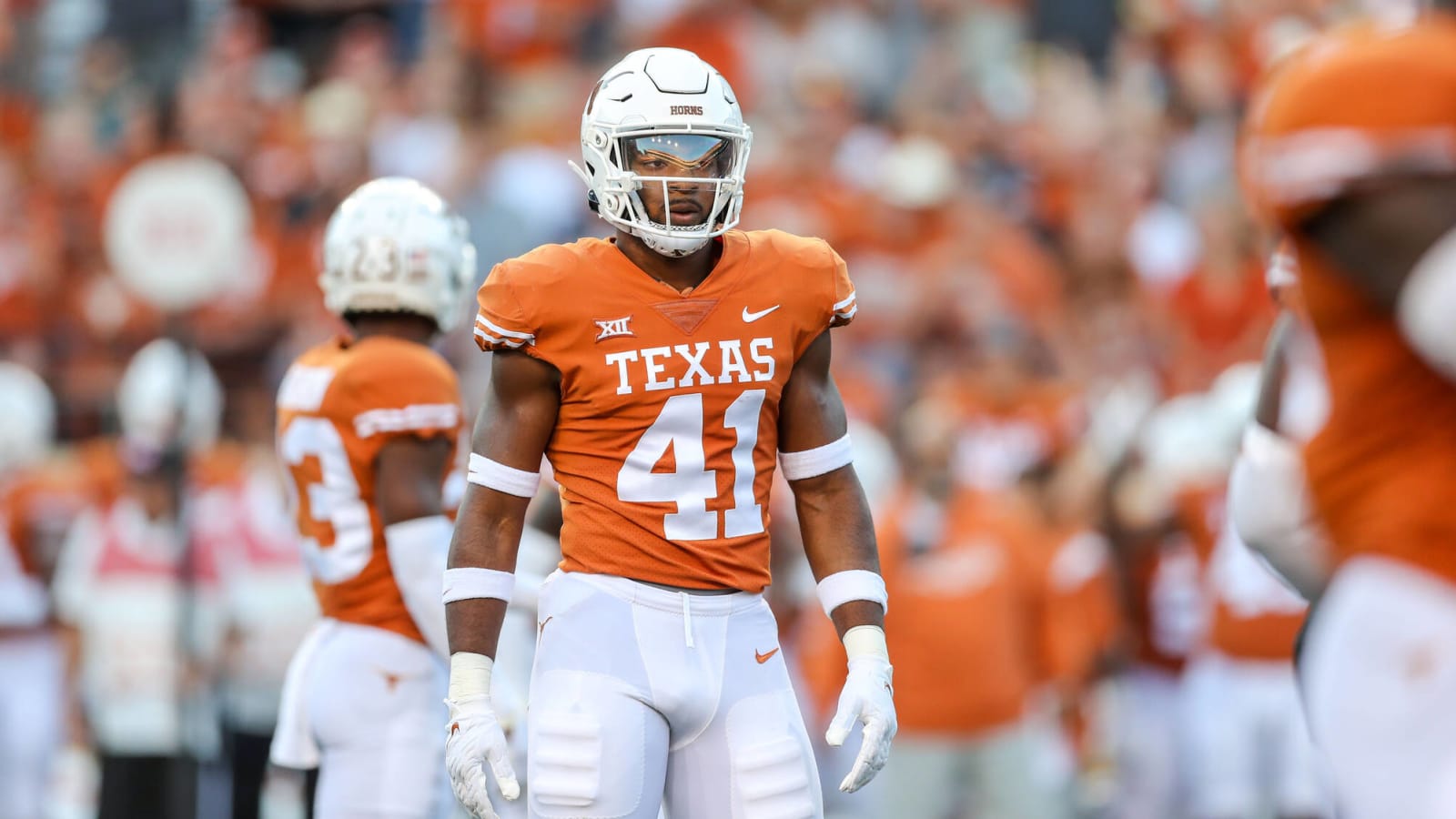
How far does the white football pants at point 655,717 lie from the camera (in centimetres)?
400

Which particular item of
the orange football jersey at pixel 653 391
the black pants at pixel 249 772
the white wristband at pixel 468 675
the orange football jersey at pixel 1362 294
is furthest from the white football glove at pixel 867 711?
the black pants at pixel 249 772

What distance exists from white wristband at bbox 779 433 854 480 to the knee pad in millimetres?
540

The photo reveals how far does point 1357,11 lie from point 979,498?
4.44 metres

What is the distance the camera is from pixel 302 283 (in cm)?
1170

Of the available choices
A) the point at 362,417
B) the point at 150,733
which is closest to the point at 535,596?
the point at 362,417

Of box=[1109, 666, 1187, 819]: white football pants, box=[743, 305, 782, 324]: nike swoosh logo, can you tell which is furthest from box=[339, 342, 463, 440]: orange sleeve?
box=[1109, 666, 1187, 819]: white football pants

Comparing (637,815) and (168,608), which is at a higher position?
(637,815)

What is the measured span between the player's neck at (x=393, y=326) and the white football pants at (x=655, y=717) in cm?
141

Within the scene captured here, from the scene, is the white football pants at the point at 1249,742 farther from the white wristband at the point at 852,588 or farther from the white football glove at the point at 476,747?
the white football glove at the point at 476,747

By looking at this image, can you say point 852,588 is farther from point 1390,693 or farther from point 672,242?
point 1390,693

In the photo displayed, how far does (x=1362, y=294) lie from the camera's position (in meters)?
2.93

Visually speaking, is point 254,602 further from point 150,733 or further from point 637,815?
point 637,815

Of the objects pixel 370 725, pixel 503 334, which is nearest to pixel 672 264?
pixel 503 334

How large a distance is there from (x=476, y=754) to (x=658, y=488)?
68cm
